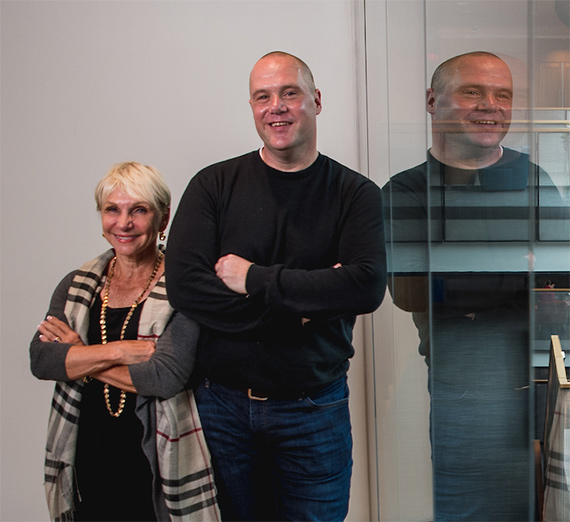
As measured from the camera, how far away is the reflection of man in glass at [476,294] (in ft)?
3.28

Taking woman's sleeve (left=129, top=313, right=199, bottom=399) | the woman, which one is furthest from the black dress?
woman's sleeve (left=129, top=313, right=199, bottom=399)

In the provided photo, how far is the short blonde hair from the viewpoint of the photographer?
1.80 metres

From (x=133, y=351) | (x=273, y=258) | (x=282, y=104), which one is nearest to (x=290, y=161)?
(x=282, y=104)

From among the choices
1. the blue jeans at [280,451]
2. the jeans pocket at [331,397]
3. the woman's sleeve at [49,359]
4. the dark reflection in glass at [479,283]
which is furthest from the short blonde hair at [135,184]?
the dark reflection in glass at [479,283]

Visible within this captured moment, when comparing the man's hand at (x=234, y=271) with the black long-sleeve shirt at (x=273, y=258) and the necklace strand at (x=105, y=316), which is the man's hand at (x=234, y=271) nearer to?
the black long-sleeve shirt at (x=273, y=258)

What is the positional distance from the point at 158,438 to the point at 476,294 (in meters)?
1.01

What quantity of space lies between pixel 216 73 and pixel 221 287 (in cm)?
119

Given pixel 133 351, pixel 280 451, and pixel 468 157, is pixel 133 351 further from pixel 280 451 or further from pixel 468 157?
pixel 468 157

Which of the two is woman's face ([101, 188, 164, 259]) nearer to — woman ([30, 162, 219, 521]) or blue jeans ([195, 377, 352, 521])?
woman ([30, 162, 219, 521])

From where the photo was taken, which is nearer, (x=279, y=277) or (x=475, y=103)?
(x=475, y=103)

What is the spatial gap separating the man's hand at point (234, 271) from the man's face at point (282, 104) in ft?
1.01

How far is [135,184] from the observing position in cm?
180

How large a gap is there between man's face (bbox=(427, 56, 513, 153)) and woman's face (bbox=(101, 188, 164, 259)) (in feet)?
3.14

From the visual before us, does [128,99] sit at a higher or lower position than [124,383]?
higher
